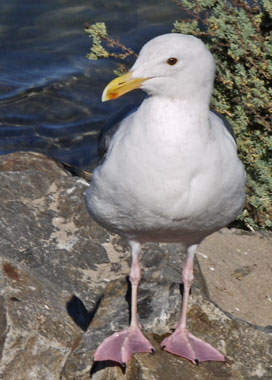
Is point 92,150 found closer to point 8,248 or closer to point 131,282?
point 8,248

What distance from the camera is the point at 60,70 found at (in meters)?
12.0

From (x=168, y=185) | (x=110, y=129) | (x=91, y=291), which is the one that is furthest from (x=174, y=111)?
(x=91, y=291)

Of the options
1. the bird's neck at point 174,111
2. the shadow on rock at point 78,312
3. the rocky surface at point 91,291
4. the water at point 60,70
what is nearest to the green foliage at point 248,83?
the rocky surface at point 91,291

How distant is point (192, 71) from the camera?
4133 mm

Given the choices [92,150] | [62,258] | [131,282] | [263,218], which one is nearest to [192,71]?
[131,282]

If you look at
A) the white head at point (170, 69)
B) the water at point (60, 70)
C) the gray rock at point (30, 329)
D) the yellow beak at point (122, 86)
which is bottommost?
the water at point (60, 70)

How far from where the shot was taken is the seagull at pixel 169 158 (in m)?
4.12

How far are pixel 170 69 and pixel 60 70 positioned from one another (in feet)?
26.7

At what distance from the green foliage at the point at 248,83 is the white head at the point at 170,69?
2779 millimetres

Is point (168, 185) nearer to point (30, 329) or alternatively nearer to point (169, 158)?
point (169, 158)

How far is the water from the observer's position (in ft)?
35.2

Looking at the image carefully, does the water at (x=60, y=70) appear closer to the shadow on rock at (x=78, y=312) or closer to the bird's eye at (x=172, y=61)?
the shadow on rock at (x=78, y=312)

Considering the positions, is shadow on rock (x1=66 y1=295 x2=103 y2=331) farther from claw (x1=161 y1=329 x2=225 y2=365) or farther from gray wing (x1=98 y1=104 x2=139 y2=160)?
gray wing (x1=98 y1=104 x2=139 y2=160)

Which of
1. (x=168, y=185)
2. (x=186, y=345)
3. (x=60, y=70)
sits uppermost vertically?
(x=168, y=185)
